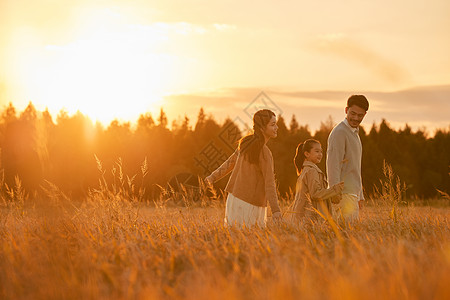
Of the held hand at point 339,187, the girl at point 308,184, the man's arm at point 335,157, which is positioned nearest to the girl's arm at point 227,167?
the girl at point 308,184

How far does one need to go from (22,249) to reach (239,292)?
2315mm

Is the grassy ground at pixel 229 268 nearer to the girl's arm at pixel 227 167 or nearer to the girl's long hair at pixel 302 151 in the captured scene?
the girl's arm at pixel 227 167

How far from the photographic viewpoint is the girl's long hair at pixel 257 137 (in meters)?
5.66

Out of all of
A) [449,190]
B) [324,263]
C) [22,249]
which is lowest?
[449,190]

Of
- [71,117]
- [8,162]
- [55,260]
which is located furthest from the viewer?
[71,117]

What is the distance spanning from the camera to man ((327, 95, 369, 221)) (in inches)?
234

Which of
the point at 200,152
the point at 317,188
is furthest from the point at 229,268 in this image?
the point at 200,152

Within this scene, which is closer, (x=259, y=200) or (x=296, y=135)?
(x=259, y=200)

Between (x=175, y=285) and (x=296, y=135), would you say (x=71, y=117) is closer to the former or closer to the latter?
(x=296, y=135)

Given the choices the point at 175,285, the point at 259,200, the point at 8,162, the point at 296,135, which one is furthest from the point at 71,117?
the point at 175,285

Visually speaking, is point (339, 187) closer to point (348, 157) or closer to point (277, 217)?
point (348, 157)

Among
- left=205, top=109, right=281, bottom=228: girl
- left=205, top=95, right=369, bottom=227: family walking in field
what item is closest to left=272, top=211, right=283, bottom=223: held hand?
left=205, top=95, right=369, bottom=227: family walking in field

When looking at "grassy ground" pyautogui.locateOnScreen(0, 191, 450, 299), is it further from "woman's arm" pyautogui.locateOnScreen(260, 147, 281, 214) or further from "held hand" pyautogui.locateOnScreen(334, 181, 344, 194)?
"held hand" pyautogui.locateOnScreen(334, 181, 344, 194)

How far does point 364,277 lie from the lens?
257 cm
